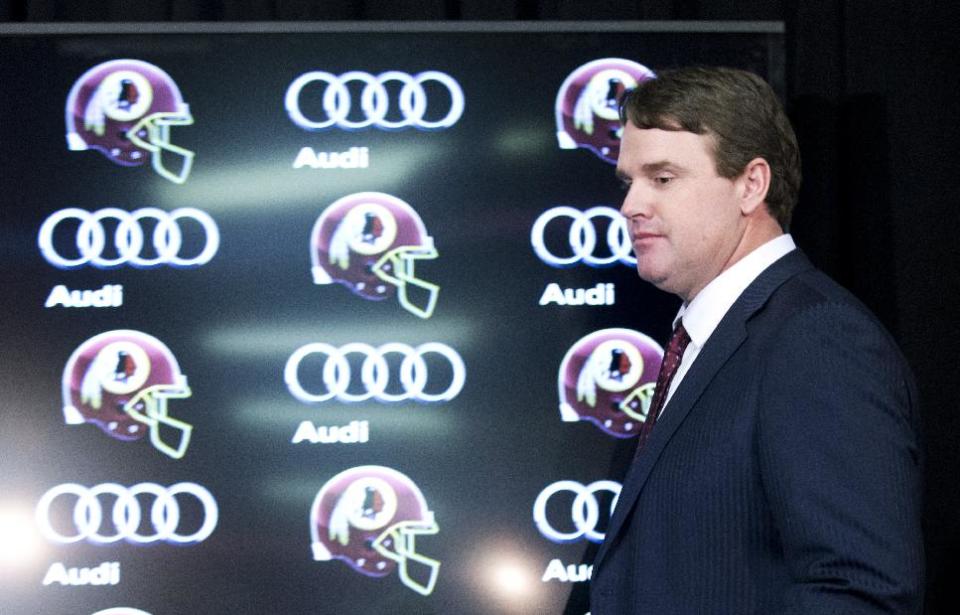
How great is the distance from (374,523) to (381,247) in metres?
0.55

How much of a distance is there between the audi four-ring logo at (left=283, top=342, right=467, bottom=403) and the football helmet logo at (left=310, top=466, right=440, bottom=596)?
0.50 feet

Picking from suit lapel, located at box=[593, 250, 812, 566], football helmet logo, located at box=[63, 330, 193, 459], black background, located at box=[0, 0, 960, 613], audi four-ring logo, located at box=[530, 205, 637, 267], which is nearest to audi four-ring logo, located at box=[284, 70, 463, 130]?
audi four-ring logo, located at box=[530, 205, 637, 267]

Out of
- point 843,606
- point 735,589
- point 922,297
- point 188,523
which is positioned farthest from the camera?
point 922,297

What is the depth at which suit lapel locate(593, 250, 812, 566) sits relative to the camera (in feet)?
4.58

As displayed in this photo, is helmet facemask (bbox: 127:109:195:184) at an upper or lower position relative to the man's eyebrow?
upper

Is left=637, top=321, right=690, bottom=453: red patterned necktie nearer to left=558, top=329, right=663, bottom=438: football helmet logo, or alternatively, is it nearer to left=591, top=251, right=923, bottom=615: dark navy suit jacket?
left=591, top=251, right=923, bottom=615: dark navy suit jacket

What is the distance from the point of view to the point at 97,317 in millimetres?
2182

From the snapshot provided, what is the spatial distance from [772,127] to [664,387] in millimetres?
392

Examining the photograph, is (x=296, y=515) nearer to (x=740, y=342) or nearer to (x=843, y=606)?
(x=740, y=342)

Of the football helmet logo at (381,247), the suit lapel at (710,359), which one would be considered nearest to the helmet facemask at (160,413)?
the football helmet logo at (381,247)

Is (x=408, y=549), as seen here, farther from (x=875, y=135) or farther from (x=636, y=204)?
(x=875, y=135)

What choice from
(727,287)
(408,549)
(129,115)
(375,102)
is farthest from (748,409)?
(129,115)

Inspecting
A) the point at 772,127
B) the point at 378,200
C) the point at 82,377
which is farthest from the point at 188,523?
the point at 772,127

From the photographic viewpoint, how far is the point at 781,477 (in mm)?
1234
